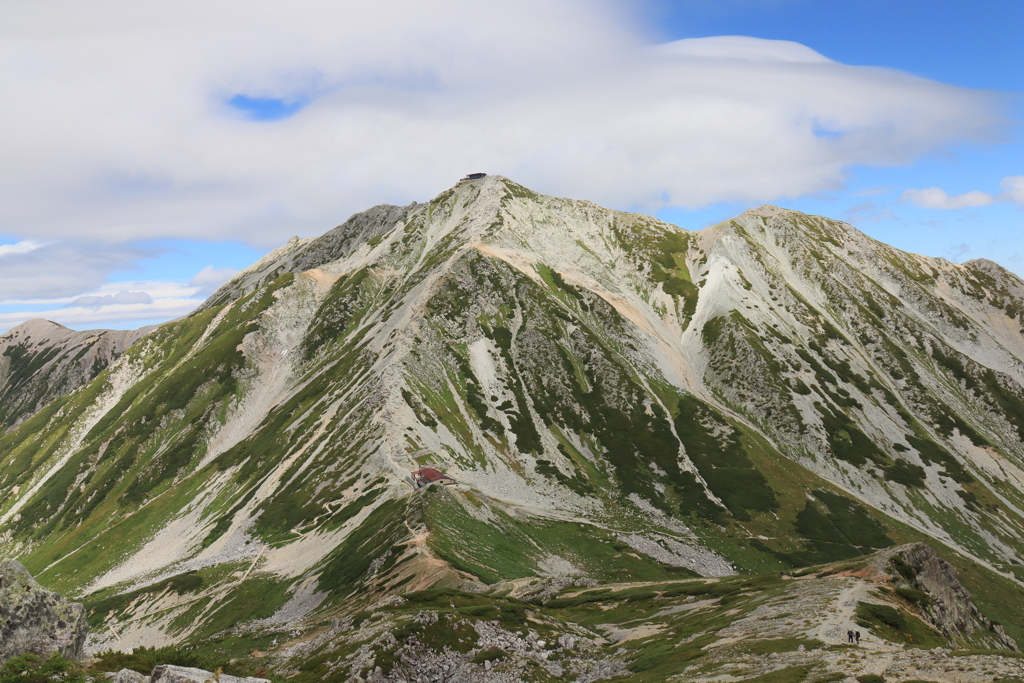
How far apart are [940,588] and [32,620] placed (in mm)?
83221

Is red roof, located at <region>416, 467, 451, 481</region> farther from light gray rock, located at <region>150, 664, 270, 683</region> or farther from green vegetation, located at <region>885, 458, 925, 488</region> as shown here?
green vegetation, located at <region>885, 458, 925, 488</region>

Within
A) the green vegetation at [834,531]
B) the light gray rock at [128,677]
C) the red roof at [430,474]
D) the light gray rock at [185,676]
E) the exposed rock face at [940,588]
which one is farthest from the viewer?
the green vegetation at [834,531]

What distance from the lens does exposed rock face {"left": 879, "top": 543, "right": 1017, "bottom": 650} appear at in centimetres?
6197

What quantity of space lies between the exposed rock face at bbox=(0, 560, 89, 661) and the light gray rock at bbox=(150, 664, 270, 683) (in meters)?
17.3

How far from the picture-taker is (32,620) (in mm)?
42312

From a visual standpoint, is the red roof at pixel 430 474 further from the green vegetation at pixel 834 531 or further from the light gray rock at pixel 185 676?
the light gray rock at pixel 185 676

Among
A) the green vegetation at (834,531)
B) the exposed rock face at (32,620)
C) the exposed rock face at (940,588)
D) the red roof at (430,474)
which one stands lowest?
the green vegetation at (834,531)

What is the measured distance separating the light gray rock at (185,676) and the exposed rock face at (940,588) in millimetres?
62391

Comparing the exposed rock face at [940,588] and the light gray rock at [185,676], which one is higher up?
the light gray rock at [185,676]

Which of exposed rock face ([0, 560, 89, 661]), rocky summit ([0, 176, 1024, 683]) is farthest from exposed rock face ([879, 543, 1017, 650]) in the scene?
exposed rock face ([0, 560, 89, 661])

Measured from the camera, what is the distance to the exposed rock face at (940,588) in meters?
62.0

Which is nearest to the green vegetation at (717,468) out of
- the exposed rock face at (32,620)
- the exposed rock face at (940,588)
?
the exposed rock face at (940,588)

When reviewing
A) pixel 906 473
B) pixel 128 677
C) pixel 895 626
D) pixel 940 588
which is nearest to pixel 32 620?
pixel 128 677

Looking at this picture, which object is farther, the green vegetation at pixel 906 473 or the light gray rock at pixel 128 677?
the green vegetation at pixel 906 473
